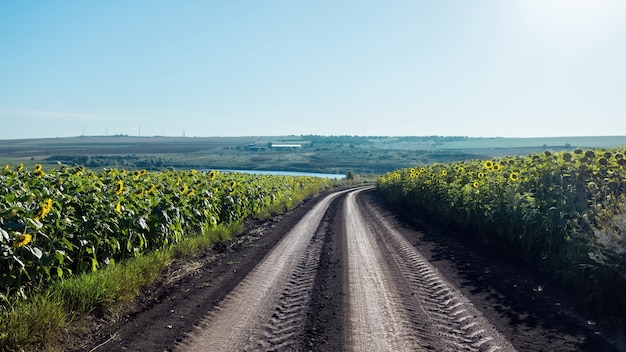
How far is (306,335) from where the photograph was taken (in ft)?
17.8

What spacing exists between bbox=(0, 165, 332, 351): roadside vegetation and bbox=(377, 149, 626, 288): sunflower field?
Answer: 701 centimetres

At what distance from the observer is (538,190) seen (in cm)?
1013

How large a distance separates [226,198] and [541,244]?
9672 millimetres

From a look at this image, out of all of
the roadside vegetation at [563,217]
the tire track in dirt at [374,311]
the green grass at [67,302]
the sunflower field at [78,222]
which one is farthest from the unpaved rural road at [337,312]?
the sunflower field at [78,222]

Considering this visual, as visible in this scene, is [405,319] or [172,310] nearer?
[405,319]

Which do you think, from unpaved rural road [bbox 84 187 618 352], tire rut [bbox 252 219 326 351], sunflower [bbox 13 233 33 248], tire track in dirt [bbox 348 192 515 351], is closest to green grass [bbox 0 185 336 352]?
unpaved rural road [bbox 84 187 618 352]

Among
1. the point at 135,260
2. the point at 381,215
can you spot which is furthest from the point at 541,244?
the point at 381,215

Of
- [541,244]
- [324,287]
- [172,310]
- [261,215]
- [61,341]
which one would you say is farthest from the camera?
[261,215]

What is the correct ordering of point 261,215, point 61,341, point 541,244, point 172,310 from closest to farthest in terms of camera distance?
point 61,341 → point 172,310 → point 541,244 → point 261,215

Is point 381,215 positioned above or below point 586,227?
below

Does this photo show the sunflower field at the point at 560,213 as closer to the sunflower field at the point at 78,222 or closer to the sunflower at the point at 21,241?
the sunflower at the point at 21,241

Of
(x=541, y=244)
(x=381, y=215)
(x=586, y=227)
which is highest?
(x=586, y=227)

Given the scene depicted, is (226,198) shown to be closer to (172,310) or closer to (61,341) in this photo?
(172,310)

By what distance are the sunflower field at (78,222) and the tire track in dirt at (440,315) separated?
4.83m
